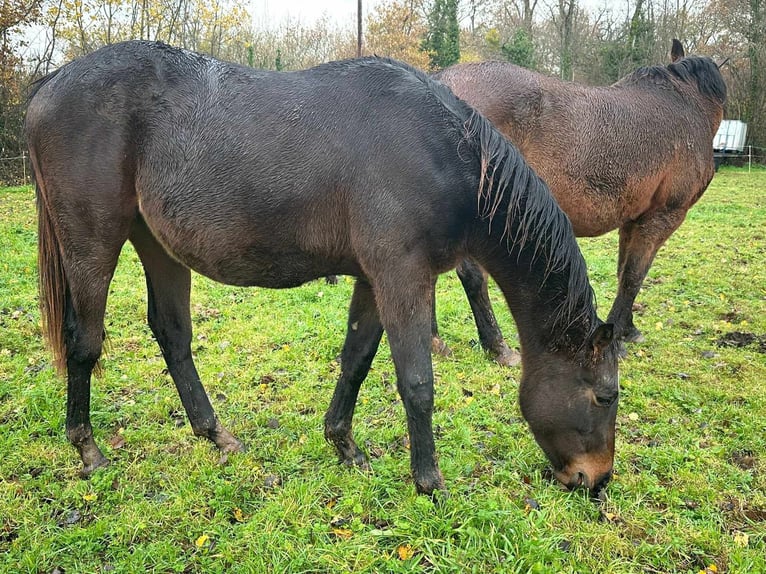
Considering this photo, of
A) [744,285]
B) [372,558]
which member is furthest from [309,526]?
[744,285]

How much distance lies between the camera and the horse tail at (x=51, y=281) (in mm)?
3082

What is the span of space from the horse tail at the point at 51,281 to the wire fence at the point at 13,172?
15.2 m

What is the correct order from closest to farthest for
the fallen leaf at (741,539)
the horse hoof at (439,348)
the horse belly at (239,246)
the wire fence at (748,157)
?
the fallen leaf at (741,539) < the horse belly at (239,246) < the horse hoof at (439,348) < the wire fence at (748,157)

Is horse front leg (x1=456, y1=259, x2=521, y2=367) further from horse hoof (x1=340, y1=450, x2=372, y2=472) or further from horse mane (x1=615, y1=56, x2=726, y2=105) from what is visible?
horse mane (x1=615, y1=56, x2=726, y2=105)

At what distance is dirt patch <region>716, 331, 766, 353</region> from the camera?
5.10m

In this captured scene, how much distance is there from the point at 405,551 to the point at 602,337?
4.65ft

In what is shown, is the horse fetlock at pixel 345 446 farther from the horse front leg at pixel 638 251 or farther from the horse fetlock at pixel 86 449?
the horse front leg at pixel 638 251

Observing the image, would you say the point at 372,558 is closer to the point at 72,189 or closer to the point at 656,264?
the point at 72,189

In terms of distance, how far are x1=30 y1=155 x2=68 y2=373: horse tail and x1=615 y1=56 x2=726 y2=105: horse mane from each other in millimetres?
5109

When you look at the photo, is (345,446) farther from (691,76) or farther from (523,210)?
(691,76)

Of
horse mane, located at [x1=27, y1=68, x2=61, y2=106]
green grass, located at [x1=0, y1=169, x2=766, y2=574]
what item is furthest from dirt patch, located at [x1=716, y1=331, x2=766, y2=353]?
horse mane, located at [x1=27, y1=68, x2=61, y2=106]

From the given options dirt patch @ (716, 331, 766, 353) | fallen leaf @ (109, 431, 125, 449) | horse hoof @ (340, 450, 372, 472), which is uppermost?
dirt patch @ (716, 331, 766, 353)

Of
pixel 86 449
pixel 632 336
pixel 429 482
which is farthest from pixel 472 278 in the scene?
pixel 86 449

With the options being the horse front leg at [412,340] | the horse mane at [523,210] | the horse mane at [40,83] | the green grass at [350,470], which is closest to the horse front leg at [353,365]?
the green grass at [350,470]
